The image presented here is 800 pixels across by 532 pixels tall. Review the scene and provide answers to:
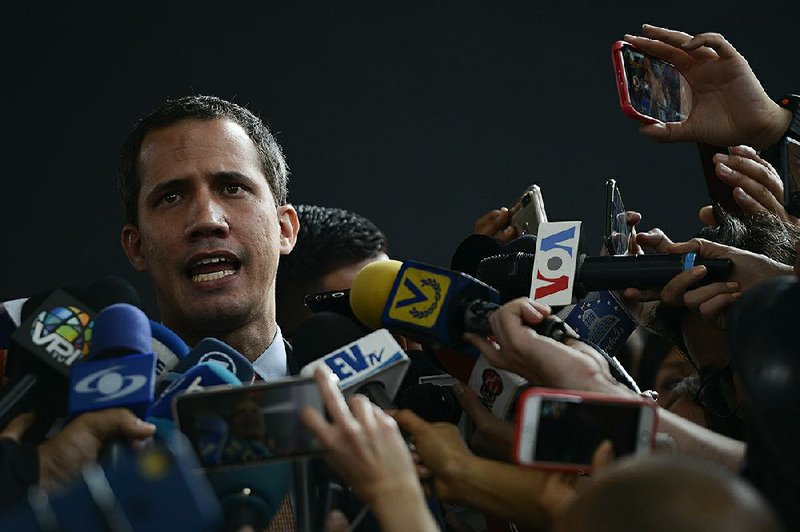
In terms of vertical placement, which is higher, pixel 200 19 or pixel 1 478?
pixel 200 19

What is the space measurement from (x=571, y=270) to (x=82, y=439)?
0.71 m

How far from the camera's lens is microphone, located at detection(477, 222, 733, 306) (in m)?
1.43

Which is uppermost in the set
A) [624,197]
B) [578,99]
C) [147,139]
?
[147,139]

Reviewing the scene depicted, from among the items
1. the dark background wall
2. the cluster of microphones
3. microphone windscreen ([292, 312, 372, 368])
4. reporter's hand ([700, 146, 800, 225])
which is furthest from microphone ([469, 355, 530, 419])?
the dark background wall

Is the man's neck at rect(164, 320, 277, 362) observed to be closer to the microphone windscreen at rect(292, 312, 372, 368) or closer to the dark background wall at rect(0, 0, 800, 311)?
the microphone windscreen at rect(292, 312, 372, 368)

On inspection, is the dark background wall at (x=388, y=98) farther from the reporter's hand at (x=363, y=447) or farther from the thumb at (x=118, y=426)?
the reporter's hand at (x=363, y=447)

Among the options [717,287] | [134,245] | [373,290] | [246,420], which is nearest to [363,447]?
[246,420]

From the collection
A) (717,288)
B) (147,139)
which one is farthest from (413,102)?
(717,288)

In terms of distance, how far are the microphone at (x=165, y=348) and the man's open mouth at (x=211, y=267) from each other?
14.8 inches

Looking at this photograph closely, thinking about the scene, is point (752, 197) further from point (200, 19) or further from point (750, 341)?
point (200, 19)

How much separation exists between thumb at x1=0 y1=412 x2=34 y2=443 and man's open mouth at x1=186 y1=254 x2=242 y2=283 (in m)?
0.62

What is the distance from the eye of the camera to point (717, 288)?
5.00 ft

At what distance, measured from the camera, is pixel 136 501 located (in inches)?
33.9

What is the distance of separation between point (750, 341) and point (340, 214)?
80.4 inches
